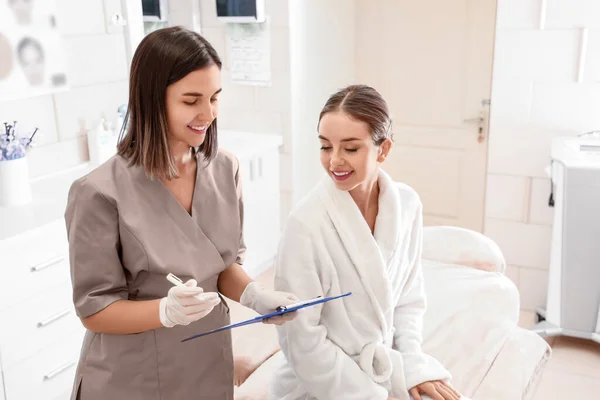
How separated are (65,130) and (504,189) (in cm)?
202

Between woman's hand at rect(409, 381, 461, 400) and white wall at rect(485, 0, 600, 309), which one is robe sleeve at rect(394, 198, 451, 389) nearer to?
woman's hand at rect(409, 381, 461, 400)

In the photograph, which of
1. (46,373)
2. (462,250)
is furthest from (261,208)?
(46,373)

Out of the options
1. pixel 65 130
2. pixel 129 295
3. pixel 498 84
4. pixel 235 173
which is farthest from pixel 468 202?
pixel 129 295

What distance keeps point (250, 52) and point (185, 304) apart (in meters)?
2.52

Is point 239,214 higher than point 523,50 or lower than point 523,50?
lower

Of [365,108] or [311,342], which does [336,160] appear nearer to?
[365,108]

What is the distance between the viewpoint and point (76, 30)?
8.52 ft

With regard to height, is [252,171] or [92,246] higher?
[92,246]

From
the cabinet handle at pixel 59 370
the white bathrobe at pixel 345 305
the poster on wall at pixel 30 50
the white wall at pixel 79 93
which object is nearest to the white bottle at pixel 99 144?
the white wall at pixel 79 93

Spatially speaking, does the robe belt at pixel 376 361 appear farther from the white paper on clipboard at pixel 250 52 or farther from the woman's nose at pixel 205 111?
the white paper on clipboard at pixel 250 52

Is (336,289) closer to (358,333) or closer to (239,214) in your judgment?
(358,333)

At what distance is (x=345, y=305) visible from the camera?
1.43 metres

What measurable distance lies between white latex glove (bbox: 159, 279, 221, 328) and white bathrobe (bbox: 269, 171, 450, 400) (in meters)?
0.28

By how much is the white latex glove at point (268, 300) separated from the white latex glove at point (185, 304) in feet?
0.51
